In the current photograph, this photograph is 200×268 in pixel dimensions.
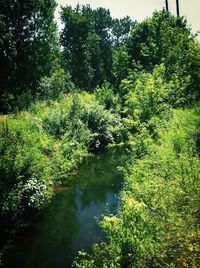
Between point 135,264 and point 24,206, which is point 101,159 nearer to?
point 24,206

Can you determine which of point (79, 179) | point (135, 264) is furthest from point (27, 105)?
point (135, 264)

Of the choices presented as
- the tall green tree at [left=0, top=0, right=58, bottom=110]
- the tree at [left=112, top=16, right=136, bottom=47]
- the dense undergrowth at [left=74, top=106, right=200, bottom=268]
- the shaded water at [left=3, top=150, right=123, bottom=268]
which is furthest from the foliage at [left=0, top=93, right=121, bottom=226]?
the tree at [left=112, top=16, right=136, bottom=47]

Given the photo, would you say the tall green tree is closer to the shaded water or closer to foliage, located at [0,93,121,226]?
foliage, located at [0,93,121,226]

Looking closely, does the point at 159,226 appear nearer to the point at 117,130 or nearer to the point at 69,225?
the point at 69,225

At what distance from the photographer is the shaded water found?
10570 mm

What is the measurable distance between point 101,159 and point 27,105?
282 inches

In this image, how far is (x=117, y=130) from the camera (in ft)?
86.4

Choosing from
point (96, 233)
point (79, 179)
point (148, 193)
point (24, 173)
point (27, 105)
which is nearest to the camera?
point (148, 193)

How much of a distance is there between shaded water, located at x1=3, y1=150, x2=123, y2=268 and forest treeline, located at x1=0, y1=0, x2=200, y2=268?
2.13ft

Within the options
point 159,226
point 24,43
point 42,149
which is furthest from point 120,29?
point 159,226

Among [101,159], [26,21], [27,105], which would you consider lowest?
[101,159]

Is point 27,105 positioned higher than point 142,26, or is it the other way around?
point 142,26

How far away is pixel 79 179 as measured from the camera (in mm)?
18188

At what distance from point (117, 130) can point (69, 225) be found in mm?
14228
